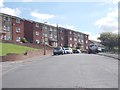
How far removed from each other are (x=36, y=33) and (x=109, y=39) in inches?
1202

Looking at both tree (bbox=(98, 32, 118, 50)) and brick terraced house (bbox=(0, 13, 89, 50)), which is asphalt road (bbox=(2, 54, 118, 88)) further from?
tree (bbox=(98, 32, 118, 50))

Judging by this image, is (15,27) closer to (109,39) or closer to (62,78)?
(109,39)

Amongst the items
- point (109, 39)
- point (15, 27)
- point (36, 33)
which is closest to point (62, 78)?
point (15, 27)

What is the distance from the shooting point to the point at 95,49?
6819 cm

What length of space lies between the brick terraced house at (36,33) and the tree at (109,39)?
1106 centimetres

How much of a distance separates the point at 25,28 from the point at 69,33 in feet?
107

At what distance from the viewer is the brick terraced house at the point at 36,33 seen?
78900 millimetres

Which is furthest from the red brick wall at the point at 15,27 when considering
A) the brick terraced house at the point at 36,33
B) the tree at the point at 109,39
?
the tree at the point at 109,39

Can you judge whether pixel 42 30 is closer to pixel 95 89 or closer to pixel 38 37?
pixel 38 37

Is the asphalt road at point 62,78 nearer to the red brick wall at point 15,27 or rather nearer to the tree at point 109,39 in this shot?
the red brick wall at point 15,27

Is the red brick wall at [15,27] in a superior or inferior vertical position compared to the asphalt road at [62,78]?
superior

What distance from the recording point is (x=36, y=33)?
95062mm

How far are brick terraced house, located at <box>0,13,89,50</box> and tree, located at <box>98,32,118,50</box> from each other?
436 inches

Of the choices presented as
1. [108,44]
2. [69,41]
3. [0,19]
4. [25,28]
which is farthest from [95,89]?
[69,41]
